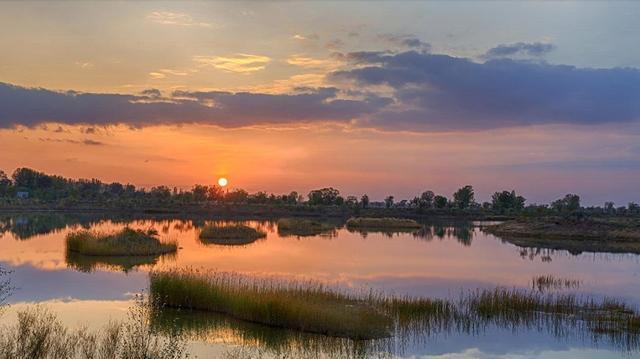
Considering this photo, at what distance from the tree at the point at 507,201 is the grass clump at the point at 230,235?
9749cm

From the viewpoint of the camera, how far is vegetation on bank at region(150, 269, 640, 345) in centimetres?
1856

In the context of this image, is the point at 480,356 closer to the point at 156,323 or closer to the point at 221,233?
the point at 156,323

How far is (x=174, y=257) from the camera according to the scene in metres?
39.3

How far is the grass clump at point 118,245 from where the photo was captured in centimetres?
4000

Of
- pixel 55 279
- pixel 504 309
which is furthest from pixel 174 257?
pixel 504 309

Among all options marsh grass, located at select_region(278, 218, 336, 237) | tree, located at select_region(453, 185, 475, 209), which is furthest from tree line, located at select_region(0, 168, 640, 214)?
marsh grass, located at select_region(278, 218, 336, 237)

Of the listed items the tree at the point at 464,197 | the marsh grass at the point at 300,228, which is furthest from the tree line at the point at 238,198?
the marsh grass at the point at 300,228

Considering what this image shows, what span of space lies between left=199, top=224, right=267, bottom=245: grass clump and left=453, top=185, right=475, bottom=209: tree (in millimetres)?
102013

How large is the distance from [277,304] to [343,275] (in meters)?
13.0

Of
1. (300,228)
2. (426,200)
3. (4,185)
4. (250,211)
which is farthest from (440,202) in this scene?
(4,185)

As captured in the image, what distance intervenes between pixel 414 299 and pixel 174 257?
20957 millimetres

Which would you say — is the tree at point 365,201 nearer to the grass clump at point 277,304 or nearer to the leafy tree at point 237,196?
the leafy tree at point 237,196

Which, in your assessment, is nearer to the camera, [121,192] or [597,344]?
[597,344]

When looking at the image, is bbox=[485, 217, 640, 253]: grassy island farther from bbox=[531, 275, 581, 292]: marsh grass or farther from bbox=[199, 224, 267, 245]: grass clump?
bbox=[199, 224, 267, 245]: grass clump
